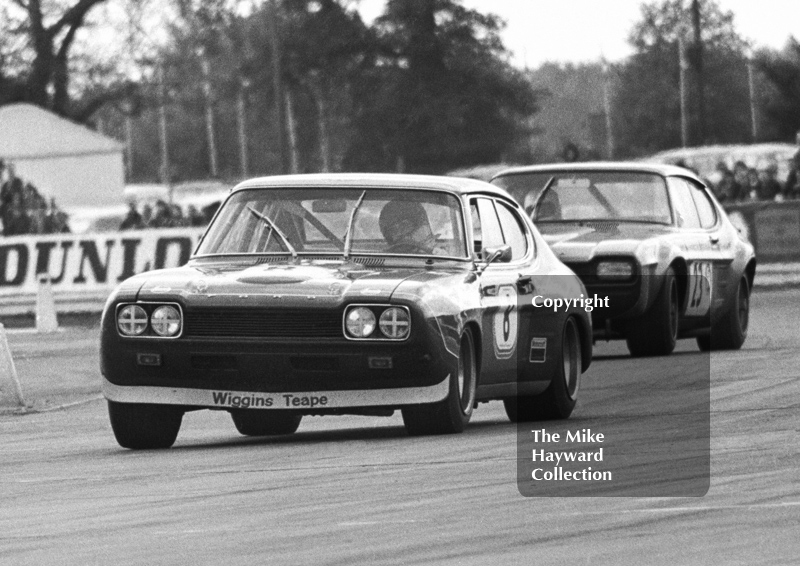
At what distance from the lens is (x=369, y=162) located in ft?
248

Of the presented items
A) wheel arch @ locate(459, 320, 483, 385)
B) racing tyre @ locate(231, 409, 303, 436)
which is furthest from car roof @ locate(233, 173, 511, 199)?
racing tyre @ locate(231, 409, 303, 436)

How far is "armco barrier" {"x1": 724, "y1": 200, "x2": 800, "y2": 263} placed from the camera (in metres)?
31.2

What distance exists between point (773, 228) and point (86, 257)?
34.2 feet

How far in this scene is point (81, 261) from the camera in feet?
93.8

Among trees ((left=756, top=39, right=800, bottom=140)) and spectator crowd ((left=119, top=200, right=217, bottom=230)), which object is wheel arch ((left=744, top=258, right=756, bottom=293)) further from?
→ trees ((left=756, top=39, right=800, bottom=140))

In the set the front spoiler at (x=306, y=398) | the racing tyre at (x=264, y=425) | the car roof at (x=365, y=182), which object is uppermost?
the car roof at (x=365, y=182)

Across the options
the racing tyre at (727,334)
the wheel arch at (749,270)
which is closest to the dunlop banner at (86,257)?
the wheel arch at (749,270)

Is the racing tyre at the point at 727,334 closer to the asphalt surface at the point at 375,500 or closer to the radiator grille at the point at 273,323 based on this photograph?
the asphalt surface at the point at 375,500

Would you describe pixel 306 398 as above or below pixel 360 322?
below

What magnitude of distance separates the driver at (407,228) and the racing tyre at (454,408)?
2.08 feet

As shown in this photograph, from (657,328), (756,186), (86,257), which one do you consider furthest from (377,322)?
(756,186)

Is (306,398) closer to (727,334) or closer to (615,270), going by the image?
(615,270)

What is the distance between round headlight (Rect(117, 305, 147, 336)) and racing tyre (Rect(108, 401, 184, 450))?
365 millimetres

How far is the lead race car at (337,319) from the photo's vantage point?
9.68 metres
